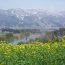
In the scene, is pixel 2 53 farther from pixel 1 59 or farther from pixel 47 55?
pixel 47 55

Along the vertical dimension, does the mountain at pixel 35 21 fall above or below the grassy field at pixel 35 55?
below

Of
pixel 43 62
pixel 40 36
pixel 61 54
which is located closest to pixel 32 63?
pixel 43 62

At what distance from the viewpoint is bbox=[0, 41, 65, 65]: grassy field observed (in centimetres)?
749

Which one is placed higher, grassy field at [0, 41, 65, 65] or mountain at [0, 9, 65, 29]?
grassy field at [0, 41, 65, 65]

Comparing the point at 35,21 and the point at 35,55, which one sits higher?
the point at 35,55

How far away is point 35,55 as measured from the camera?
7773 millimetres

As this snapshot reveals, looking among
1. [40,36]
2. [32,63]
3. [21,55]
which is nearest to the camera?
[32,63]

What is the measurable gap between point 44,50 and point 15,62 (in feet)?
3.30

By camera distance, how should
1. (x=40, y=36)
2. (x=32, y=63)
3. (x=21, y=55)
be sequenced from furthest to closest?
(x=40, y=36) → (x=21, y=55) → (x=32, y=63)

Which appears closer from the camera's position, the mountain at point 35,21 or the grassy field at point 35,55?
the grassy field at point 35,55

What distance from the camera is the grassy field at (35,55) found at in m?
7.49

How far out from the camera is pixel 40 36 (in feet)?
44.3

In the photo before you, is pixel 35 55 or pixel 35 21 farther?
pixel 35 21

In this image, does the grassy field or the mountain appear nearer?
the grassy field
